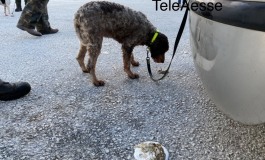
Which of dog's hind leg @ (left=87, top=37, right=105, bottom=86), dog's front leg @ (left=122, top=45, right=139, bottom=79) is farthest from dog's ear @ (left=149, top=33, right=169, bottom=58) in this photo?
dog's hind leg @ (left=87, top=37, right=105, bottom=86)

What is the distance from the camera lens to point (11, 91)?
3344 millimetres

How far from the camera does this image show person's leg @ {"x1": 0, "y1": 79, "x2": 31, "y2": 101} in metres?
3.33

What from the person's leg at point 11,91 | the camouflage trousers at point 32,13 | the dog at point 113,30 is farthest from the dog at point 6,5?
the person's leg at point 11,91

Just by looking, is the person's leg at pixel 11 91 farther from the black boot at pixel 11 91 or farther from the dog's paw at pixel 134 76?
the dog's paw at pixel 134 76

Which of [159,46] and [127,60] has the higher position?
[159,46]

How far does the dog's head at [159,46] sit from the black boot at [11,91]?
58.2 inches

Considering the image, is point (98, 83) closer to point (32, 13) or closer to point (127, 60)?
point (127, 60)

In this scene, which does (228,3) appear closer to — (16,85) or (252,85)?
(252,85)

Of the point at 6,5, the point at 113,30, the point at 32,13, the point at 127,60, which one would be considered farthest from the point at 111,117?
the point at 6,5

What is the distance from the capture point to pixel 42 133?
9.07ft

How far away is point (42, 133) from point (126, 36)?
164 cm

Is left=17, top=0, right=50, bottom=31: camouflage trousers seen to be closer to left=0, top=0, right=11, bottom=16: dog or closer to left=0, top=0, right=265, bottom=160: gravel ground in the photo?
left=0, top=0, right=265, bottom=160: gravel ground

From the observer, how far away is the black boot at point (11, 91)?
10.9 feet

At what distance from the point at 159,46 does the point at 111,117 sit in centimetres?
123
